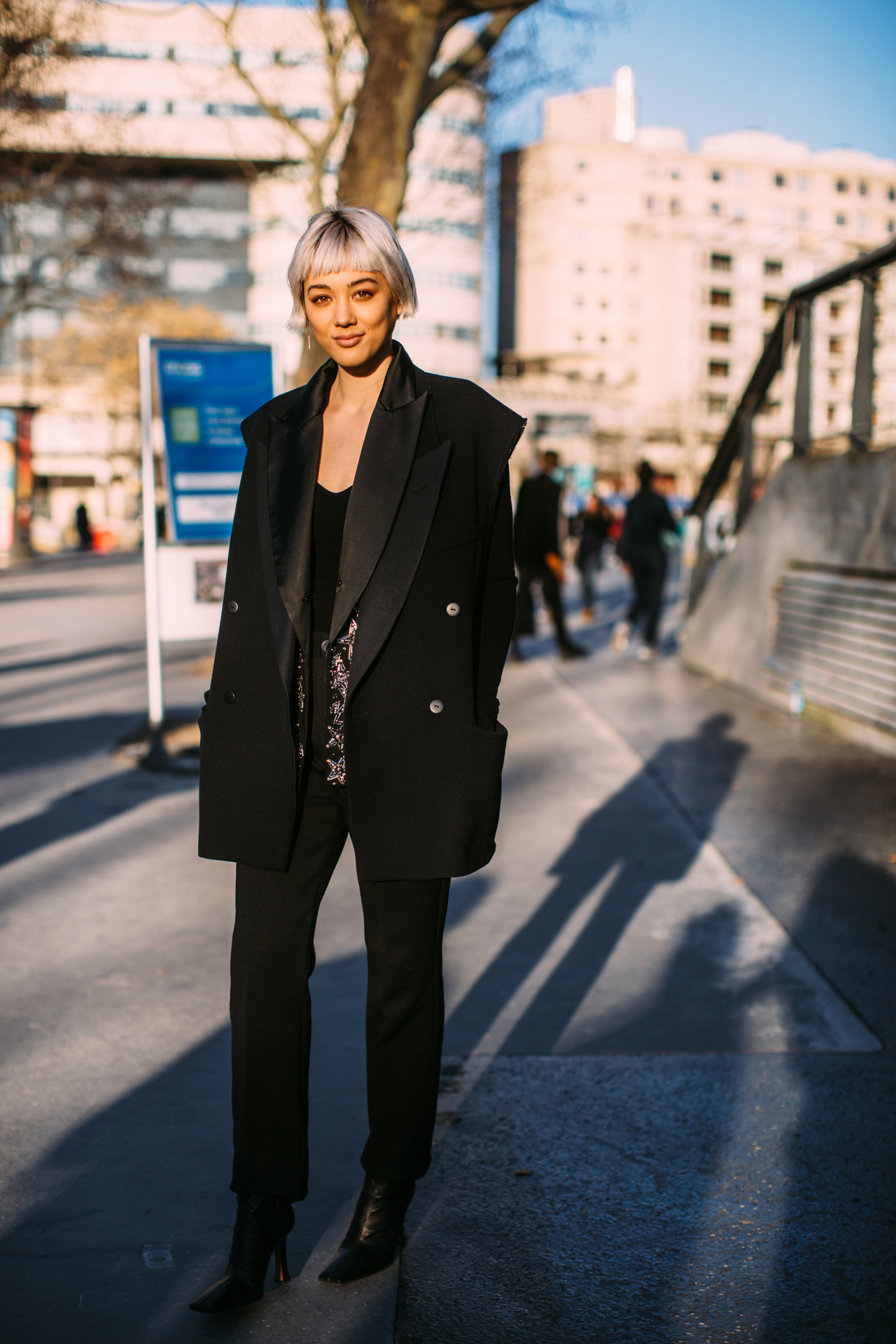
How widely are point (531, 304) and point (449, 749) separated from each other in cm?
11527

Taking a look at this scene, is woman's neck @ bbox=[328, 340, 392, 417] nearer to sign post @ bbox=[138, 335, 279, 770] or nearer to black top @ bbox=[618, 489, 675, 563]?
sign post @ bbox=[138, 335, 279, 770]

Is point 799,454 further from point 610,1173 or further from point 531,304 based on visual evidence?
point 531,304

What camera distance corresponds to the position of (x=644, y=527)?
1369 cm

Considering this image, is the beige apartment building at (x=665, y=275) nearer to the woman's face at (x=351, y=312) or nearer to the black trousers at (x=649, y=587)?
the black trousers at (x=649, y=587)

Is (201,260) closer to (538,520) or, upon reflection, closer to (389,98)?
(538,520)

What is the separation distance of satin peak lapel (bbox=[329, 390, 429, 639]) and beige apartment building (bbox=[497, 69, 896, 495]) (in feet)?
257

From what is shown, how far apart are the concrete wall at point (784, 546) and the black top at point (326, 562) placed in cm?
551

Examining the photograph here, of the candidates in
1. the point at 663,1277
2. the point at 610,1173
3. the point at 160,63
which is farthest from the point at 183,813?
the point at 160,63

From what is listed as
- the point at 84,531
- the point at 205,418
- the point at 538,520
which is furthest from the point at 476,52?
the point at 84,531

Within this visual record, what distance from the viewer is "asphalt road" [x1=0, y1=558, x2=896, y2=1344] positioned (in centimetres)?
247

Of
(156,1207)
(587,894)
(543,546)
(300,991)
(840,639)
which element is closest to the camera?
(300,991)

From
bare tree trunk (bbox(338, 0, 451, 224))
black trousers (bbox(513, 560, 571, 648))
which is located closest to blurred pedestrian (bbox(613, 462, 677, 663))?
black trousers (bbox(513, 560, 571, 648))

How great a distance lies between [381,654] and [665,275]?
109m

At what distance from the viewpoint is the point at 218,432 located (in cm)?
739
